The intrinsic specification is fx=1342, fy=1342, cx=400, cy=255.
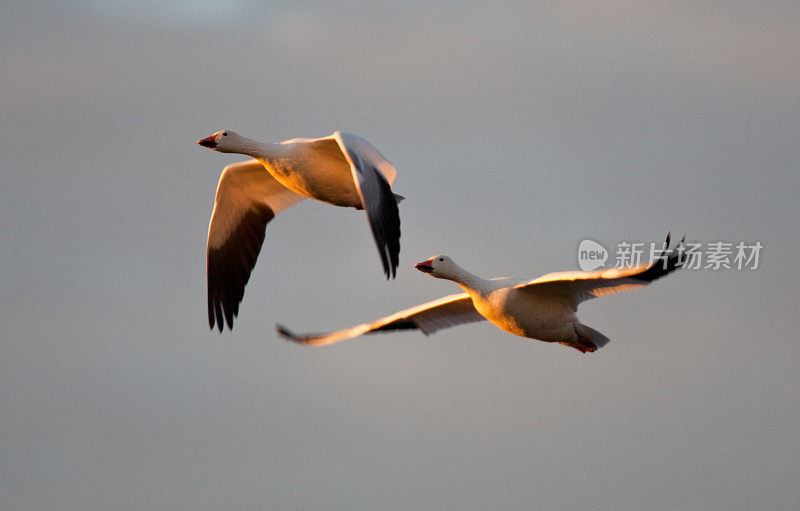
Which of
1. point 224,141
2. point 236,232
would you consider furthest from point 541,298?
point 236,232

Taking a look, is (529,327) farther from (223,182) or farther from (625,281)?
(223,182)

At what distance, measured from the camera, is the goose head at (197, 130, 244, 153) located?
50.5ft

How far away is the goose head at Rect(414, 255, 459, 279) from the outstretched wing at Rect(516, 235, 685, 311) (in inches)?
38.6

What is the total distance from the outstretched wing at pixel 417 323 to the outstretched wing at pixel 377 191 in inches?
70.8

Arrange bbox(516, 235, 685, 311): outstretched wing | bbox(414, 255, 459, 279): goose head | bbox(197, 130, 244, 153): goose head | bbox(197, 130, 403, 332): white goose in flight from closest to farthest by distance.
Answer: bbox(516, 235, 685, 311): outstretched wing, bbox(197, 130, 403, 332): white goose in flight, bbox(414, 255, 459, 279): goose head, bbox(197, 130, 244, 153): goose head

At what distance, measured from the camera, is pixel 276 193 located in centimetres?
1683

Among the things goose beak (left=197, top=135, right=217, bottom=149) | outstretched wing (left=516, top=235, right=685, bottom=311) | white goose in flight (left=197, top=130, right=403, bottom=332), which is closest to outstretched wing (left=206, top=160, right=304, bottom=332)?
white goose in flight (left=197, top=130, right=403, bottom=332)

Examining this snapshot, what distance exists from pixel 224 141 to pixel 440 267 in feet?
9.97

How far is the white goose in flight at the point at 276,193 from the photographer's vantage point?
13.4 m

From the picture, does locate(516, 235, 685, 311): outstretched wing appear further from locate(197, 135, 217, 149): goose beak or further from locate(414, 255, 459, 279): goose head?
locate(197, 135, 217, 149): goose beak

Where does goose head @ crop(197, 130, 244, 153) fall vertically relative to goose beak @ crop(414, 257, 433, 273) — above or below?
above

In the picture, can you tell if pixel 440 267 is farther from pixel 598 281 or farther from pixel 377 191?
pixel 598 281

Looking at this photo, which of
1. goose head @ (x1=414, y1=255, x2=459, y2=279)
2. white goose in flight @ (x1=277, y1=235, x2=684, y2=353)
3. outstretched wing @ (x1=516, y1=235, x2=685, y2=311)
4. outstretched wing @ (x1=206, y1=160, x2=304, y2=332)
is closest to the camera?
outstretched wing @ (x1=516, y1=235, x2=685, y2=311)

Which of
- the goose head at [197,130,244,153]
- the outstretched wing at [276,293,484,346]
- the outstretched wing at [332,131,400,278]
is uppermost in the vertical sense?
the goose head at [197,130,244,153]
